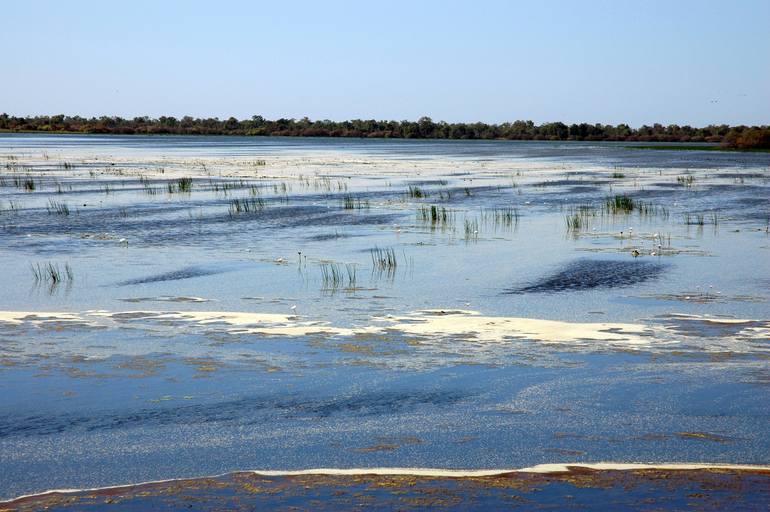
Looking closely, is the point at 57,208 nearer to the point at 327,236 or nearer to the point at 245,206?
the point at 245,206

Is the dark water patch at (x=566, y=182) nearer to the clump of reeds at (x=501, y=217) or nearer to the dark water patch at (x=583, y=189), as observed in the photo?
the dark water patch at (x=583, y=189)

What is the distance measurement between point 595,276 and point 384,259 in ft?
11.0

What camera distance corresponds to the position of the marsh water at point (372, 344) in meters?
6.92

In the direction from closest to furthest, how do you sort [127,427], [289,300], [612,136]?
1. [127,427]
2. [289,300]
3. [612,136]

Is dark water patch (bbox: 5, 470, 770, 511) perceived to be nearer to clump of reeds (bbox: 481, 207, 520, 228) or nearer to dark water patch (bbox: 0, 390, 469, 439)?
dark water patch (bbox: 0, 390, 469, 439)

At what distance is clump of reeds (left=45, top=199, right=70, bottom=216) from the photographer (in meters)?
23.4

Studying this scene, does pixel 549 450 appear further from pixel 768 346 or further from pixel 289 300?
pixel 289 300

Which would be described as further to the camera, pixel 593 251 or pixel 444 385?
pixel 593 251

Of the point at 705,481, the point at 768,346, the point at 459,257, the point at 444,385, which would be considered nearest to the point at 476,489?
the point at 705,481

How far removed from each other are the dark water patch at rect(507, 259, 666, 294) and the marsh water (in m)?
0.09

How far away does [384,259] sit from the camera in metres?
16.0

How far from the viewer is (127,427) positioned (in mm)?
7297

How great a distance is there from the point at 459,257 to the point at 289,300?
4802mm

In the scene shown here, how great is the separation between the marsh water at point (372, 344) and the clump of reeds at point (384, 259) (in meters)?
0.10
